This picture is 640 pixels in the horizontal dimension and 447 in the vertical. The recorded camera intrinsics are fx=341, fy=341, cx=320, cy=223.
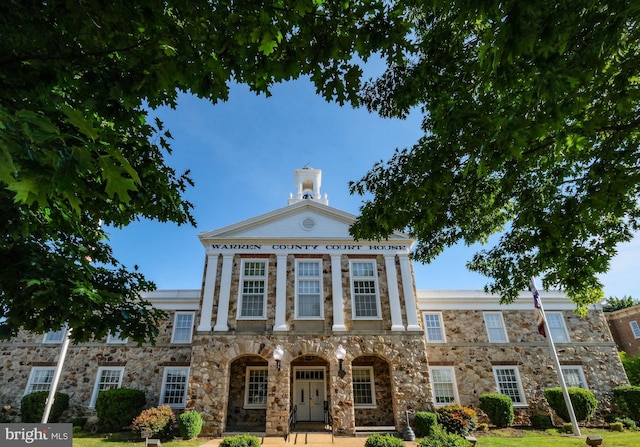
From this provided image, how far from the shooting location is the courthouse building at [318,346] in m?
14.2

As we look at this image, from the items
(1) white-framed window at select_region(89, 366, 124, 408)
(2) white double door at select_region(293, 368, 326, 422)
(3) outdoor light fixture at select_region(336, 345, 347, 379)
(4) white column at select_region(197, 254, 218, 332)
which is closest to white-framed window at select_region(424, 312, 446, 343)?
(3) outdoor light fixture at select_region(336, 345, 347, 379)

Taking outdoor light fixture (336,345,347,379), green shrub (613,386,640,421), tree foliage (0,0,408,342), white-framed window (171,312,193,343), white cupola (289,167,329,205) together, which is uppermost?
white cupola (289,167,329,205)

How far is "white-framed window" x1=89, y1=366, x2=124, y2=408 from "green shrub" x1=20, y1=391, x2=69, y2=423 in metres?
1.24

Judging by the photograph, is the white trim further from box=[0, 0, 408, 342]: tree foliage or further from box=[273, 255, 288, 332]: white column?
box=[0, 0, 408, 342]: tree foliage

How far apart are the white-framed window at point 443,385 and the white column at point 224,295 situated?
10.0 m

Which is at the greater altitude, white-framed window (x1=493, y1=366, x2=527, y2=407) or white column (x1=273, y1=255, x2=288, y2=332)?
white column (x1=273, y1=255, x2=288, y2=332)

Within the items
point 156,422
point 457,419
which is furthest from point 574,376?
point 156,422

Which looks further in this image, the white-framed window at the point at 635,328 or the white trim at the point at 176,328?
the white-framed window at the point at 635,328

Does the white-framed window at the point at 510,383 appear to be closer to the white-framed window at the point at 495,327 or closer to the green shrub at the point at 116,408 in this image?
the white-framed window at the point at 495,327

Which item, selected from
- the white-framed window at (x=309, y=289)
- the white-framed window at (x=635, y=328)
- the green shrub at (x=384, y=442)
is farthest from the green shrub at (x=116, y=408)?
the white-framed window at (x=635, y=328)

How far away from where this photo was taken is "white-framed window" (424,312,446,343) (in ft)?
56.2

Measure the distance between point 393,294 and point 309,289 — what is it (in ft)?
12.6

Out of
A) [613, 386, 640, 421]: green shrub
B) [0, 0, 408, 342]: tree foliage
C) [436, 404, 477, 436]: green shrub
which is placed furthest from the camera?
[613, 386, 640, 421]: green shrub

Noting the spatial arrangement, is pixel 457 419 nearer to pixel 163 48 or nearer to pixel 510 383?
pixel 510 383
